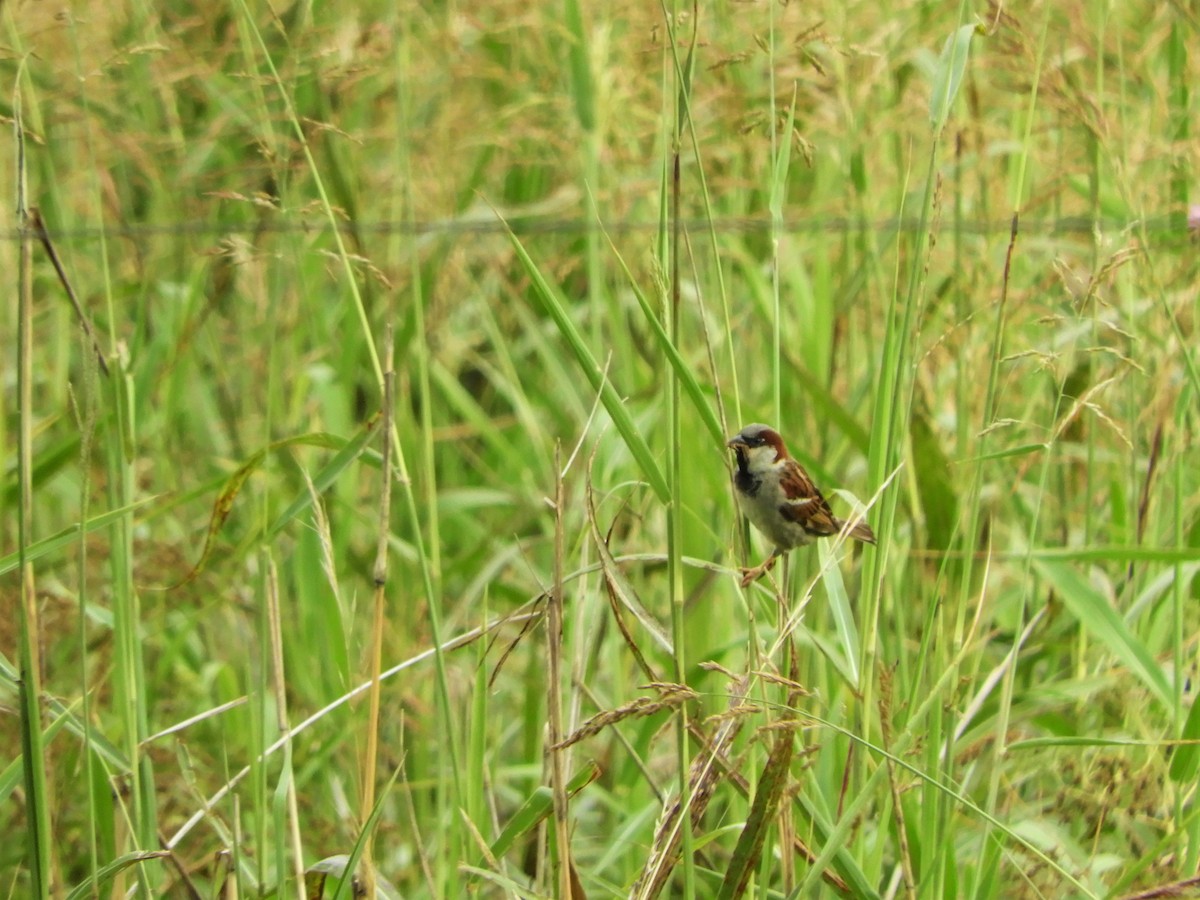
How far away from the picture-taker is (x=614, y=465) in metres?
2.85

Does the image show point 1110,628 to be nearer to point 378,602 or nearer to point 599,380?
point 599,380

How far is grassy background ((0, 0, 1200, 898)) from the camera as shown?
1711 mm

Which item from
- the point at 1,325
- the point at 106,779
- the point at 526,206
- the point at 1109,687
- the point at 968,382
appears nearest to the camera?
the point at 106,779

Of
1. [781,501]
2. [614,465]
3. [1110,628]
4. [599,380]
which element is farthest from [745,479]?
[599,380]

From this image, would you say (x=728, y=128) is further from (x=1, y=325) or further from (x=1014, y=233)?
(x=1, y=325)

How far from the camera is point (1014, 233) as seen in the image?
65.8 inches

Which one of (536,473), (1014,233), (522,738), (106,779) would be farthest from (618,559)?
(536,473)

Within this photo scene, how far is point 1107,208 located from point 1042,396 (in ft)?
1.60

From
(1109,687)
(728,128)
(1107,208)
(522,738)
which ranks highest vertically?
(728,128)

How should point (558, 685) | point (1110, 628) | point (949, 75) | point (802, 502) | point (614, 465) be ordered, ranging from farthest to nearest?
1. point (614, 465)
2. point (802, 502)
3. point (1110, 628)
4. point (949, 75)
5. point (558, 685)

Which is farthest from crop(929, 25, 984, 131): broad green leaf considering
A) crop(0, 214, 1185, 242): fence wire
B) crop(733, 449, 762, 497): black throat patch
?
crop(733, 449, 762, 497): black throat patch

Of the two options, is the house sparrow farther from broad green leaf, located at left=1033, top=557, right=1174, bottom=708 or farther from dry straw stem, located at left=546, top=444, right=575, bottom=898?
dry straw stem, located at left=546, top=444, right=575, bottom=898

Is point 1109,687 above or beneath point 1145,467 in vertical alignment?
beneath

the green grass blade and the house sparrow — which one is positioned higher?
the green grass blade
